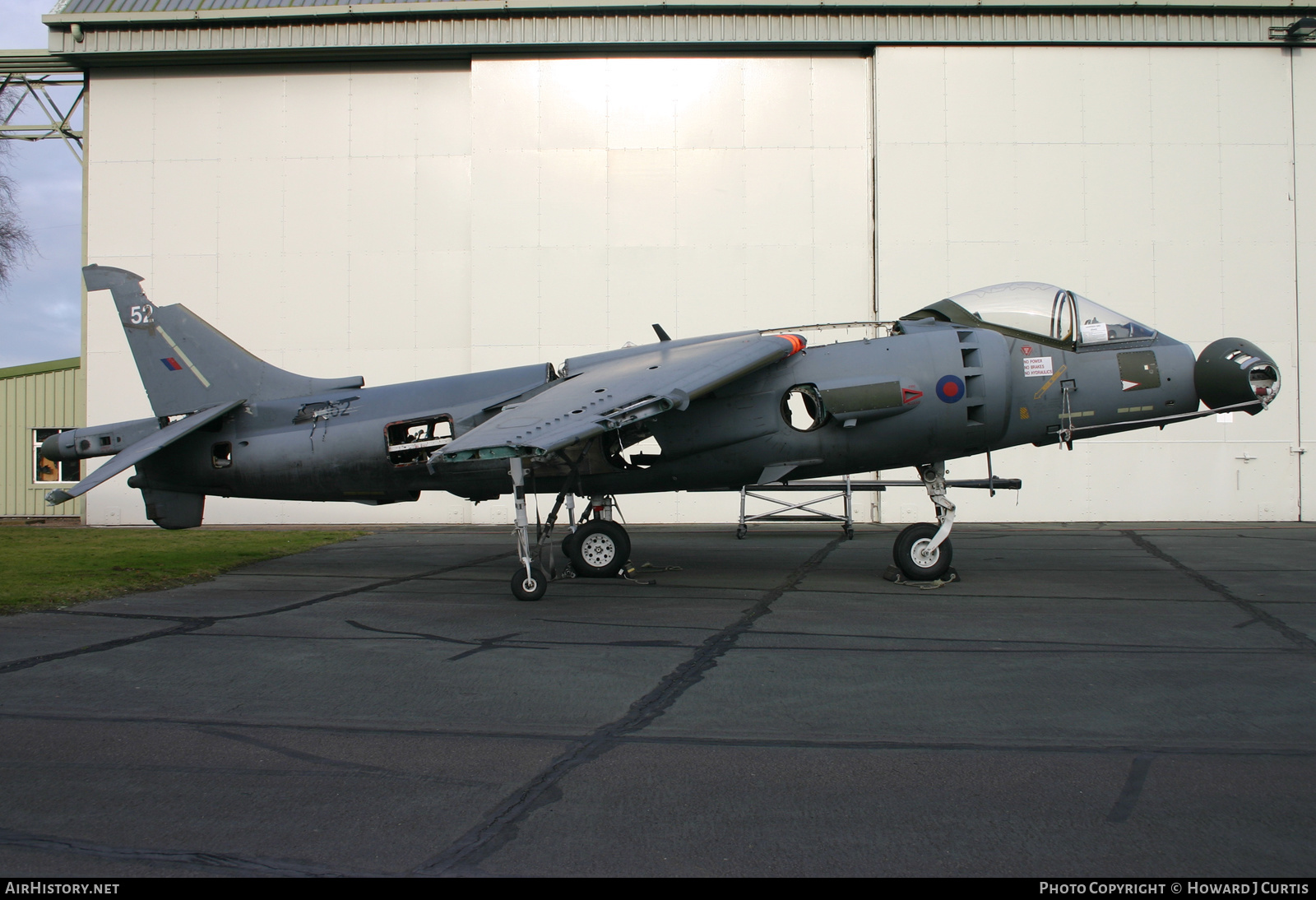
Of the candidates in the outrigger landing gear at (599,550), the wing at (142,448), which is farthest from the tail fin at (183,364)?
the outrigger landing gear at (599,550)

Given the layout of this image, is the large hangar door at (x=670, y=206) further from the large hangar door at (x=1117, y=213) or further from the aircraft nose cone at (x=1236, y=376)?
the aircraft nose cone at (x=1236, y=376)

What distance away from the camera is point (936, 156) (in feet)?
66.1

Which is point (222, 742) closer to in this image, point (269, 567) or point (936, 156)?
point (269, 567)

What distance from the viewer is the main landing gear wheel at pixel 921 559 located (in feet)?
35.0

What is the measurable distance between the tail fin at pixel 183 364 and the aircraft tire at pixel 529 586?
451cm

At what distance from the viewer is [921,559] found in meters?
10.7

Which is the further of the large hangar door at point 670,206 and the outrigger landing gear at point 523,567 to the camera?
the large hangar door at point 670,206

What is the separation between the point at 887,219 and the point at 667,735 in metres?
17.4

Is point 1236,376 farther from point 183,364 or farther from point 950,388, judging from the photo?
point 183,364

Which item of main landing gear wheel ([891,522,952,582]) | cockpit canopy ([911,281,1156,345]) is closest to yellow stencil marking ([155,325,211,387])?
main landing gear wheel ([891,522,952,582])

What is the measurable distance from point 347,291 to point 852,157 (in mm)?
12373

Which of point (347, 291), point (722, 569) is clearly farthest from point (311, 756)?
point (347, 291)
